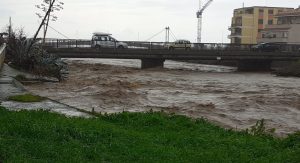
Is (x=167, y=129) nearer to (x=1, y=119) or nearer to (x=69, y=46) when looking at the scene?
(x=1, y=119)

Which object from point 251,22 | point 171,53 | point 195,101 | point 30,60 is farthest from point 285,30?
point 195,101

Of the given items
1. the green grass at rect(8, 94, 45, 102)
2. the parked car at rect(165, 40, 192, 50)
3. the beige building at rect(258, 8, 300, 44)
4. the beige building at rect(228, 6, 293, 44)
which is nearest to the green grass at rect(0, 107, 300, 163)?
the green grass at rect(8, 94, 45, 102)

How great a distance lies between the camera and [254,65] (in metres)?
60.5

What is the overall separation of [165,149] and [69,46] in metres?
44.8

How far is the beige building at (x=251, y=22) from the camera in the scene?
11869 centimetres

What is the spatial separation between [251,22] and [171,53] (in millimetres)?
69202

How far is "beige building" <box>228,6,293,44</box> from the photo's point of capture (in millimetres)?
118688

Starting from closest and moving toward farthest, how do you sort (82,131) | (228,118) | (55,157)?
1. (55,157)
2. (82,131)
3. (228,118)

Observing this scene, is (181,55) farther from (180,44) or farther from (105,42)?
(180,44)

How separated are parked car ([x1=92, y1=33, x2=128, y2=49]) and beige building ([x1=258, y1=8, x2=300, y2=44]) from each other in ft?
136

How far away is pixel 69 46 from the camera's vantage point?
52.4 metres

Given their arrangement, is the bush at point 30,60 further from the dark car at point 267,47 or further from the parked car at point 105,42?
the dark car at point 267,47

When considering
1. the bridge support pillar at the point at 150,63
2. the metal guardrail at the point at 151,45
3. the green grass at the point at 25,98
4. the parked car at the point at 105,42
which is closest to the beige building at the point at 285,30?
the metal guardrail at the point at 151,45

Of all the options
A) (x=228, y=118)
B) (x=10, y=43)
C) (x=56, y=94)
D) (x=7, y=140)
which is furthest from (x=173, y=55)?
(x=7, y=140)
